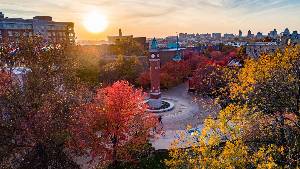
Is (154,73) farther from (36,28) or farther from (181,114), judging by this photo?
(36,28)

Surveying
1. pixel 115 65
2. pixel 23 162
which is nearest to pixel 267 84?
pixel 23 162

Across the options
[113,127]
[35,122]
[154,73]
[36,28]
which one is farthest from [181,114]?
[36,28]

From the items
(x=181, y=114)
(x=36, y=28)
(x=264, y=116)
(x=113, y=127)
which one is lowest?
(x=181, y=114)

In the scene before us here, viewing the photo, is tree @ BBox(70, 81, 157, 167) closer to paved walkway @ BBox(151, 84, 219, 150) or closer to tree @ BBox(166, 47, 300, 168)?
paved walkway @ BBox(151, 84, 219, 150)

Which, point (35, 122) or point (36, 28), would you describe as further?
point (36, 28)

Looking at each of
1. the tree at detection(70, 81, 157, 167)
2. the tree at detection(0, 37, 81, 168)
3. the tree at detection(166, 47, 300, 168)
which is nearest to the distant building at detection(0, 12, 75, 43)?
the tree at detection(70, 81, 157, 167)

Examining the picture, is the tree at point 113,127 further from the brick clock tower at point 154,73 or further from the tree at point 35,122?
the brick clock tower at point 154,73
